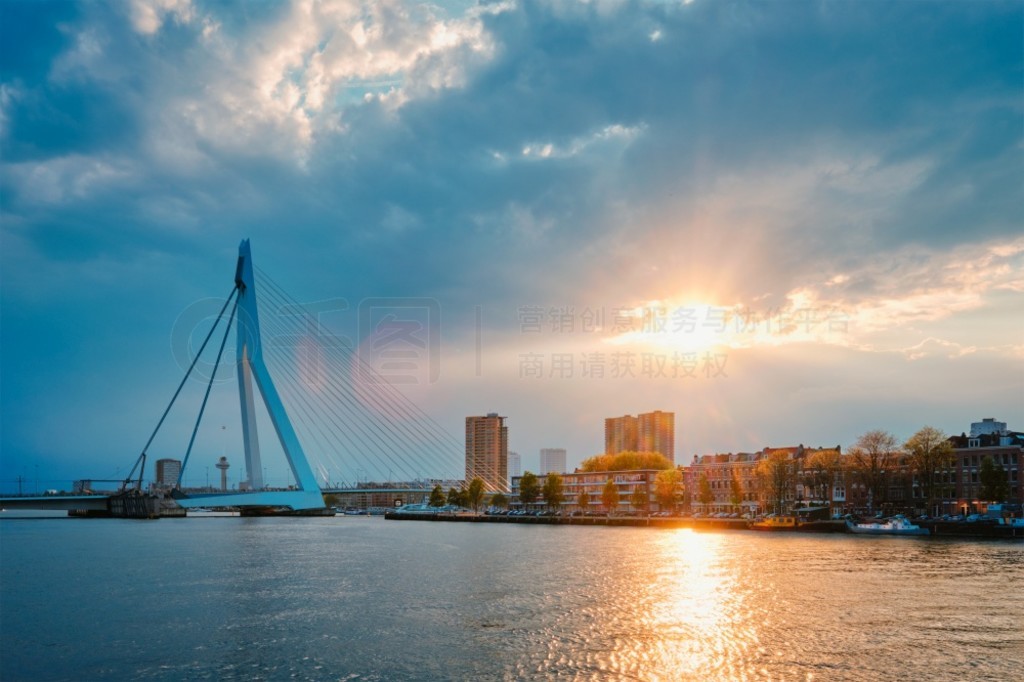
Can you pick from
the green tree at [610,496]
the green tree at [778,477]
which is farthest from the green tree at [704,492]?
the green tree at [778,477]

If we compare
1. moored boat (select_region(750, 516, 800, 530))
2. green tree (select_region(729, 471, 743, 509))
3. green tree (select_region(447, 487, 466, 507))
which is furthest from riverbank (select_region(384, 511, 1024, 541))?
green tree (select_region(729, 471, 743, 509))

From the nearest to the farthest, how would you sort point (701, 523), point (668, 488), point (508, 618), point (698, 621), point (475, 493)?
point (508, 618), point (698, 621), point (701, 523), point (668, 488), point (475, 493)

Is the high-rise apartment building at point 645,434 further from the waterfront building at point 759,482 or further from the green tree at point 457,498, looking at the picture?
the waterfront building at point 759,482

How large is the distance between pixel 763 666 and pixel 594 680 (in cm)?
399

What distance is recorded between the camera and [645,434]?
588 ft

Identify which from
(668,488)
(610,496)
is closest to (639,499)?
(610,496)

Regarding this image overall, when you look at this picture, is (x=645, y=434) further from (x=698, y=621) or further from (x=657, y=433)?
(x=698, y=621)

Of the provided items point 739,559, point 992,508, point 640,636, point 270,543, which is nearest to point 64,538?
point 270,543

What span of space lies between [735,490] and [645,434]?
88857 mm

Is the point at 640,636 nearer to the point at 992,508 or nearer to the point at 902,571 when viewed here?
the point at 902,571

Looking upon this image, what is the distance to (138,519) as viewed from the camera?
98.4 m

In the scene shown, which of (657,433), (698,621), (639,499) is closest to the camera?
(698,621)

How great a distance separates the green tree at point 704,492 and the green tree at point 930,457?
28.7 metres

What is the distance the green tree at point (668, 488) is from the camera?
305ft
